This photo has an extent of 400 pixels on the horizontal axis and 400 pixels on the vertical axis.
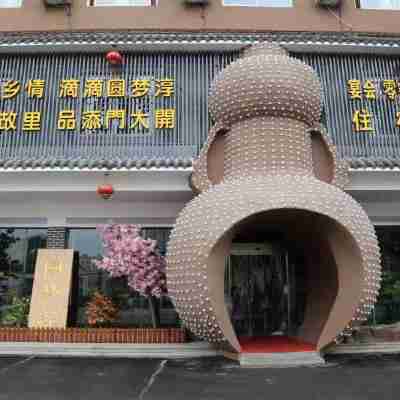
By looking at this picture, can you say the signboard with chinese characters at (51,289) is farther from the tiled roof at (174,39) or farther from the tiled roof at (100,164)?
the tiled roof at (174,39)

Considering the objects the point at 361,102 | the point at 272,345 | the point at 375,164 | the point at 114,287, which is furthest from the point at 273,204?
the point at 361,102

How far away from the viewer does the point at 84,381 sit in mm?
5578

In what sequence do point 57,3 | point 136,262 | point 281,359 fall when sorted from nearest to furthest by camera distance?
point 281,359
point 136,262
point 57,3

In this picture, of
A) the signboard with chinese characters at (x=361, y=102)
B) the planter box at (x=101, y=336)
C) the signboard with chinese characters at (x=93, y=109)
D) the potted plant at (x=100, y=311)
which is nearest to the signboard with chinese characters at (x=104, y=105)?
the signboard with chinese characters at (x=93, y=109)

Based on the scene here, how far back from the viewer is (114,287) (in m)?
9.23

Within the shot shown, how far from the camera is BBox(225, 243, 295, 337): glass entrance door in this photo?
9016 millimetres

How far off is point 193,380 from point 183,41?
23.4 ft

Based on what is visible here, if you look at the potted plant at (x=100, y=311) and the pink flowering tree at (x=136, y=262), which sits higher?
the pink flowering tree at (x=136, y=262)

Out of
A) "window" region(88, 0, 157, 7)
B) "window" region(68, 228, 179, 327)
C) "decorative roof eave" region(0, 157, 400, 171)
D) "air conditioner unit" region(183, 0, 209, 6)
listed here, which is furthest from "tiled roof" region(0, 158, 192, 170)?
"window" region(88, 0, 157, 7)

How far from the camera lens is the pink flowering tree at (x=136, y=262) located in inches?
313

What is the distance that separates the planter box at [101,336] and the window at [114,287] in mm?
1022

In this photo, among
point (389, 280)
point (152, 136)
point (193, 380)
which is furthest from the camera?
point (152, 136)

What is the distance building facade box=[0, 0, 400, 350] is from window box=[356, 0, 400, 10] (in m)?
2.21

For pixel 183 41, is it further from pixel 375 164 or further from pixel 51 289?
pixel 51 289
